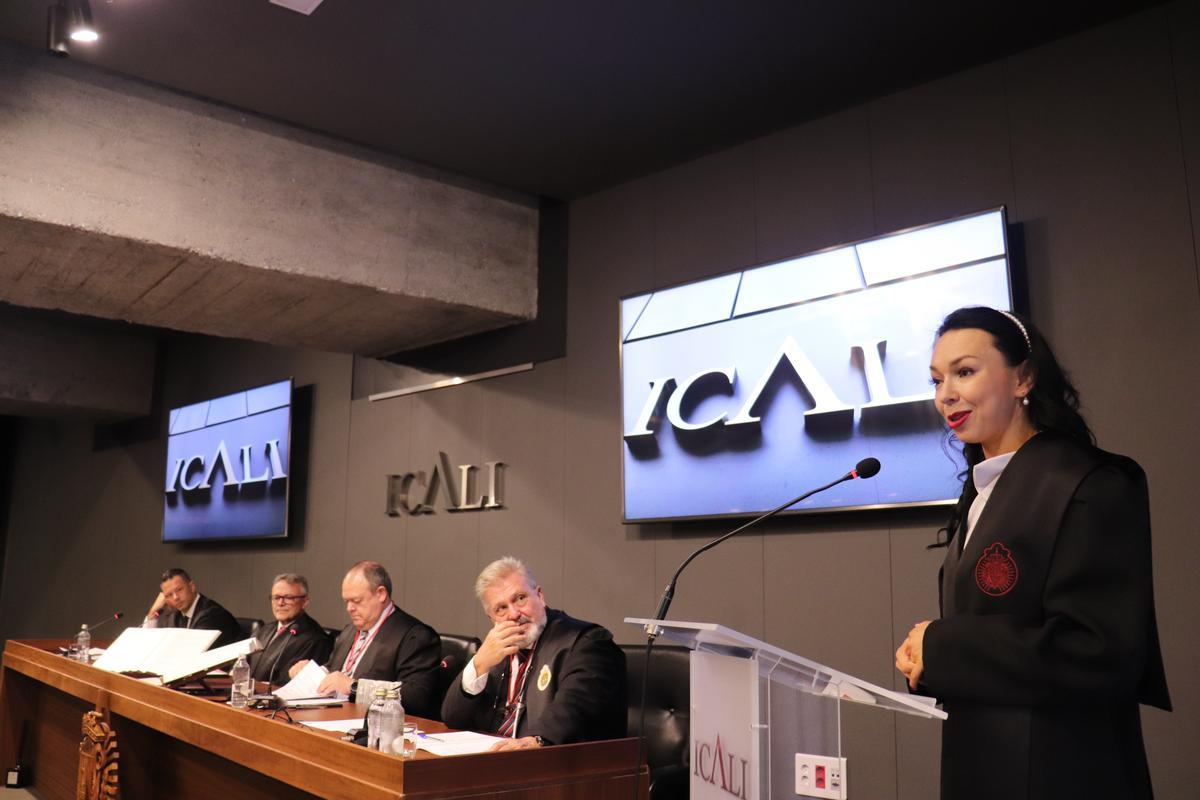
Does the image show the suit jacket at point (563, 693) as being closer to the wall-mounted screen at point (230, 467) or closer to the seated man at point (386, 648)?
the seated man at point (386, 648)

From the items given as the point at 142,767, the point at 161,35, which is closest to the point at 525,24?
the point at 161,35

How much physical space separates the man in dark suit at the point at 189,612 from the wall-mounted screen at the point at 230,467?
21.6 inches

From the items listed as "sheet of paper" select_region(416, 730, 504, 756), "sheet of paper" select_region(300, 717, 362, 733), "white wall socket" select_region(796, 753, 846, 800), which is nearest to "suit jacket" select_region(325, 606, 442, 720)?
"sheet of paper" select_region(300, 717, 362, 733)

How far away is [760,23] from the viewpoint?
3.29m

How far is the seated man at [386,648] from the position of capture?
154 inches

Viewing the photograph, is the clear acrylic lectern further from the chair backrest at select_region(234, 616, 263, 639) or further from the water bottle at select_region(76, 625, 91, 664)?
the chair backrest at select_region(234, 616, 263, 639)

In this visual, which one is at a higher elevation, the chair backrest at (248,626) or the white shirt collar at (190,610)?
the white shirt collar at (190,610)

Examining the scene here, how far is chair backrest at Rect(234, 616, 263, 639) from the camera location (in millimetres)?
5861

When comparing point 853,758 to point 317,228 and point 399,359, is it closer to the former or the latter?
point 317,228

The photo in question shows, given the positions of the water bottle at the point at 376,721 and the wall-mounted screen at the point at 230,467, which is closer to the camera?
the water bottle at the point at 376,721

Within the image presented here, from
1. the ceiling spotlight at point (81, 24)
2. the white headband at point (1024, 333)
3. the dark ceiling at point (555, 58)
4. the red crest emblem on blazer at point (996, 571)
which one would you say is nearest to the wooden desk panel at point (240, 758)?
the red crest emblem on blazer at point (996, 571)

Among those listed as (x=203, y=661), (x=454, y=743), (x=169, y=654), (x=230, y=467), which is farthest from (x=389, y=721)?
(x=230, y=467)

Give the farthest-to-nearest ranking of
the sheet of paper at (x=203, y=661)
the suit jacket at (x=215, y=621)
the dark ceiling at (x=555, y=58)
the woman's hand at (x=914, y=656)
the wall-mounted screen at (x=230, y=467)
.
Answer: the wall-mounted screen at (x=230, y=467) < the suit jacket at (x=215, y=621) < the sheet of paper at (x=203, y=661) < the dark ceiling at (x=555, y=58) < the woman's hand at (x=914, y=656)

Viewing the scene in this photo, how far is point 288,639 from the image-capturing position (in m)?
4.78
